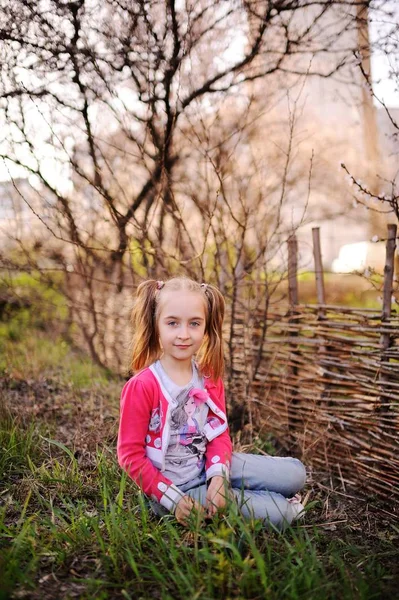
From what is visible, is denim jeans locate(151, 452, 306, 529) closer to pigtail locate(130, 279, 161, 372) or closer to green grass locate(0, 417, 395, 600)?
green grass locate(0, 417, 395, 600)

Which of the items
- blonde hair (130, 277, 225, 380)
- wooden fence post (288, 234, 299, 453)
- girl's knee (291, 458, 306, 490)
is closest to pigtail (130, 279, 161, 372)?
blonde hair (130, 277, 225, 380)

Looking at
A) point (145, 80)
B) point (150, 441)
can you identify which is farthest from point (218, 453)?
point (145, 80)

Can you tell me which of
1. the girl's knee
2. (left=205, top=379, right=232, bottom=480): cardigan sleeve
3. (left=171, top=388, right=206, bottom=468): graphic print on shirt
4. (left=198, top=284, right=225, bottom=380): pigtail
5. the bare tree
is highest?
the bare tree

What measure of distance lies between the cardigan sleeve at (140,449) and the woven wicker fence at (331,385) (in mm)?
1267

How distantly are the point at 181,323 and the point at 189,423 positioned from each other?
0.44 metres

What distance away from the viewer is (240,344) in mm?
4387

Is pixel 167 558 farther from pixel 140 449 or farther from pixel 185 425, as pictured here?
pixel 185 425

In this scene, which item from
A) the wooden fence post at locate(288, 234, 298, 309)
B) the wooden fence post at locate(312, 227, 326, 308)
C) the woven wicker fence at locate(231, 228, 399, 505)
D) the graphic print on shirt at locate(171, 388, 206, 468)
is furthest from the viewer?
the wooden fence post at locate(288, 234, 298, 309)

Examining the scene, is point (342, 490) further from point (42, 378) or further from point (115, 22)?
point (115, 22)

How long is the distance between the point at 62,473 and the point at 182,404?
0.77m

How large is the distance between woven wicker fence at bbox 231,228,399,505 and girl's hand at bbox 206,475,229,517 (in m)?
1.09

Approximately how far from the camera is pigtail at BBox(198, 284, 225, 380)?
268 centimetres

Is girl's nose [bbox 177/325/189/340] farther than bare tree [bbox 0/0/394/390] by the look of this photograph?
No

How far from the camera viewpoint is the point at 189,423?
2.57 meters
